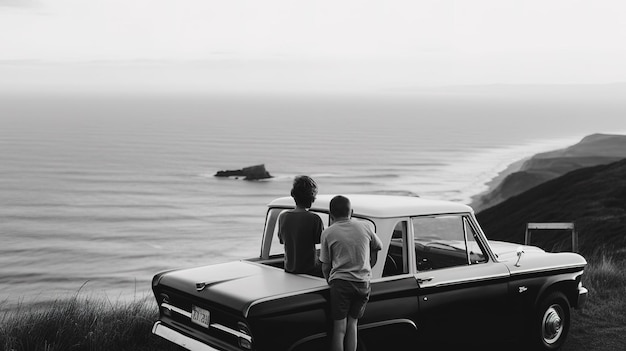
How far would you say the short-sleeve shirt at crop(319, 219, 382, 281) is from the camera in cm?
549

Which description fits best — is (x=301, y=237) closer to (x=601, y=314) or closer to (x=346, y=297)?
(x=346, y=297)

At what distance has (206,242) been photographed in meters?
68.7

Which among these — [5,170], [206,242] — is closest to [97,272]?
[206,242]

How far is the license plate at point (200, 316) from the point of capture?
224 inches

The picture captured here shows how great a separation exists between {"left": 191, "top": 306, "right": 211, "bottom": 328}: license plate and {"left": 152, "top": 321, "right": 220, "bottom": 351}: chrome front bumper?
16cm

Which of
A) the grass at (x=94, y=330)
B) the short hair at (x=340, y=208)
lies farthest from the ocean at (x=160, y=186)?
the short hair at (x=340, y=208)

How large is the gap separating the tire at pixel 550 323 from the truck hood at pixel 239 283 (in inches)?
111

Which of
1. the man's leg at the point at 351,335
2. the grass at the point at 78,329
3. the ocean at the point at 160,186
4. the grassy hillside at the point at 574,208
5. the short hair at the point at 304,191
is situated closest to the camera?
the man's leg at the point at 351,335

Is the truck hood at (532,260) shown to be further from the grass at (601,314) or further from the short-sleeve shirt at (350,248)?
the short-sleeve shirt at (350,248)

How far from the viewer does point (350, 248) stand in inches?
216

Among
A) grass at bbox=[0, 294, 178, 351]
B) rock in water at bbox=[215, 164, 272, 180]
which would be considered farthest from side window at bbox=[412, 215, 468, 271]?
rock in water at bbox=[215, 164, 272, 180]

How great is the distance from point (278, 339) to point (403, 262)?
150 cm

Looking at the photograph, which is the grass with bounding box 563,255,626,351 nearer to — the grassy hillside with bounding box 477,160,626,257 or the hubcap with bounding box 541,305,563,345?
the hubcap with bounding box 541,305,563,345

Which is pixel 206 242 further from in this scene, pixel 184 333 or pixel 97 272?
pixel 184 333
